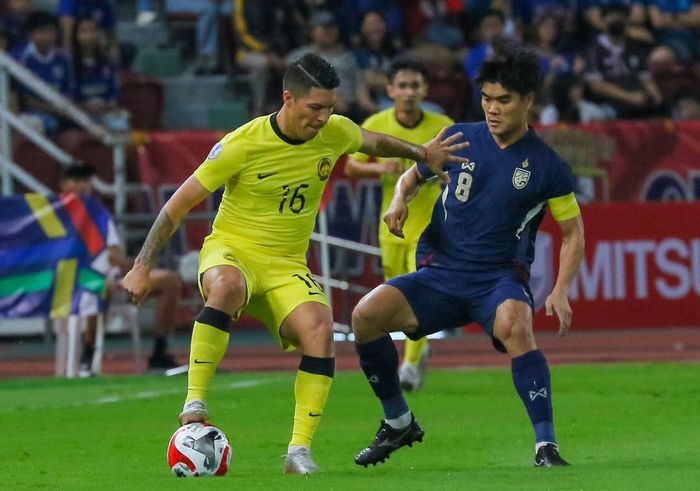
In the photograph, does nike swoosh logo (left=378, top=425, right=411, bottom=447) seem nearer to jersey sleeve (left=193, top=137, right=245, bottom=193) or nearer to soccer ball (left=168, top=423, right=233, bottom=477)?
soccer ball (left=168, top=423, right=233, bottom=477)

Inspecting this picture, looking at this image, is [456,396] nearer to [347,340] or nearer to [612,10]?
[347,340]

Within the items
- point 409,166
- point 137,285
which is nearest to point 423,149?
point 137,285

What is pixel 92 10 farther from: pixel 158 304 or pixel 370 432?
pixel 370 432

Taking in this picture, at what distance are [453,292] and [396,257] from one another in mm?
4647

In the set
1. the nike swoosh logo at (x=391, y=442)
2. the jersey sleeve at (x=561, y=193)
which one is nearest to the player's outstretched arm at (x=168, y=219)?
the nike swoosh logo at (x=391, y=442)

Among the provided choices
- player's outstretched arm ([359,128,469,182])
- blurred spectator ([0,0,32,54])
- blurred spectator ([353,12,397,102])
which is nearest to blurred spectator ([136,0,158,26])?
blurred spectator ([0,0,32,54])

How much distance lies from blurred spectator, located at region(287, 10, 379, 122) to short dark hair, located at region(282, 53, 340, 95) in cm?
1132

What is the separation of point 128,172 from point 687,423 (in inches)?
388

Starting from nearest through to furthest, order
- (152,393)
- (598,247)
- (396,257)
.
A: 1. (396,257)
2. (152,393)
3. (598,247)

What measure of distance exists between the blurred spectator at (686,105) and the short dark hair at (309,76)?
540 inches

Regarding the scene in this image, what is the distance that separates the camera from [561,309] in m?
8.68

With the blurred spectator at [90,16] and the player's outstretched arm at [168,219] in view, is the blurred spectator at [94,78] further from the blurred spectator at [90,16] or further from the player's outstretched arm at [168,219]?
the player's outstretched arm at [168,219]

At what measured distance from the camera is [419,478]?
8375 millimetres

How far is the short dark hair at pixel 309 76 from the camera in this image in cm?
865
